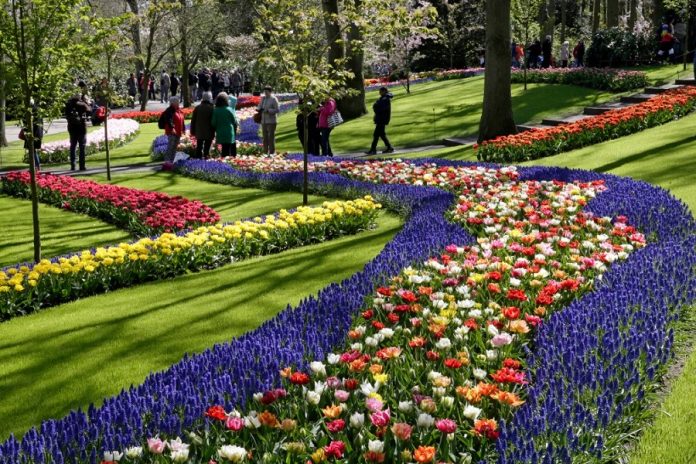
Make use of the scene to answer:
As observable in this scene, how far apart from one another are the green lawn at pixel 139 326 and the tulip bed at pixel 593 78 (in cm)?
1593

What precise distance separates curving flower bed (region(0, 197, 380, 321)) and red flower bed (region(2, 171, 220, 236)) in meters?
0.87

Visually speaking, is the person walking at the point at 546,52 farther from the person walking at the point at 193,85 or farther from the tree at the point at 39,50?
the tree at the point at 39,50

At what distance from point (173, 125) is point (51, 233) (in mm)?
6537

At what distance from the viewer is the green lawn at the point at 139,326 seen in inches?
196

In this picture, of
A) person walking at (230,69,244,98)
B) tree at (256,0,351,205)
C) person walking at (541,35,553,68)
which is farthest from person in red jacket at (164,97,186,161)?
person walking at (230,69,244,98)

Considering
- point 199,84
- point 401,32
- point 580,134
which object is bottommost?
point 580,134

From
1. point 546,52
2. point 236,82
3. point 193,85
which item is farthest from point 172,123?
point 193,85

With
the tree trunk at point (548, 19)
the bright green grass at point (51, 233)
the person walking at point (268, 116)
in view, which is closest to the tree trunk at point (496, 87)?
the person walking at point (268, 116)

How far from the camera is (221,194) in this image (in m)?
13.3

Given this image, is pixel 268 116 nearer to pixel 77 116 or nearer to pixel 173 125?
pixel 173 125

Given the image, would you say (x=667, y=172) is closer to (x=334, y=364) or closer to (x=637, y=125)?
(x=637, y=125)

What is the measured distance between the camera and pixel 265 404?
3.68 meters

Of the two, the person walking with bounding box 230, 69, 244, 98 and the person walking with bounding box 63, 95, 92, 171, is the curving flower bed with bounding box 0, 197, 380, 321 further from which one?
the person walking with bounding box 230, 69, 244, 98

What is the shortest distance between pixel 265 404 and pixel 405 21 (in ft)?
36.0
